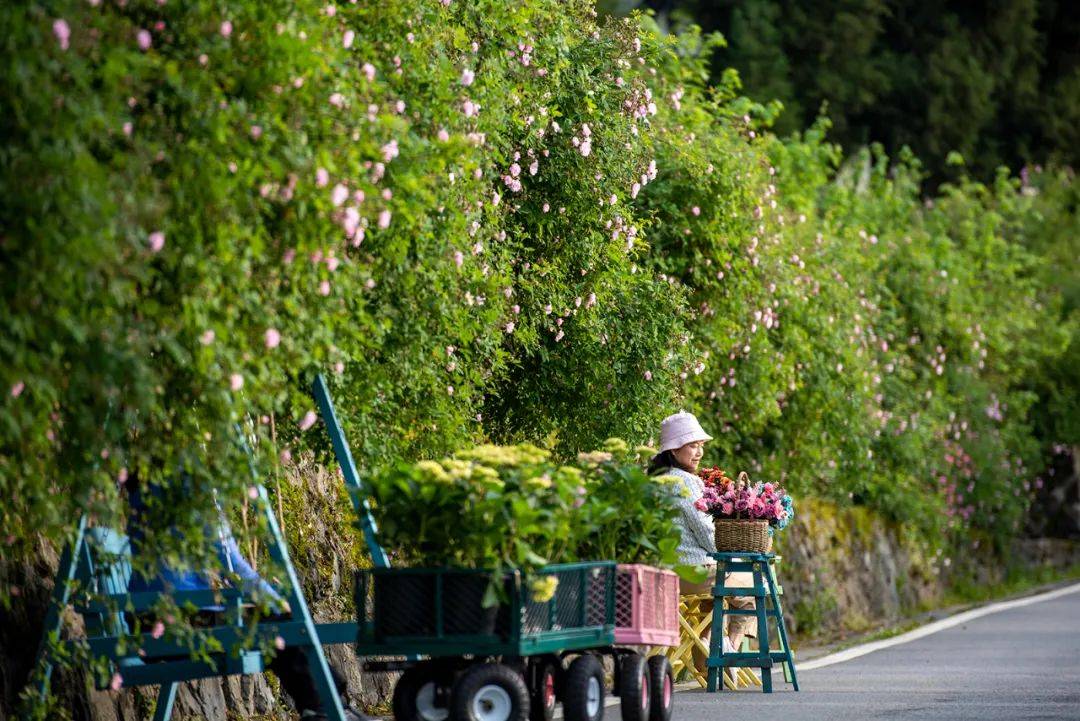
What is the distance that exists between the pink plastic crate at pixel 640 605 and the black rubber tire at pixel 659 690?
179 millimetres

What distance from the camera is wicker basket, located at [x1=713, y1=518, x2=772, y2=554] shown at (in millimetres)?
12859

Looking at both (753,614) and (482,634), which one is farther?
(753,614)

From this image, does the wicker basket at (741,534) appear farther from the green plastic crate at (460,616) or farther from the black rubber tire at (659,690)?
the green plastic crate at (460,616)

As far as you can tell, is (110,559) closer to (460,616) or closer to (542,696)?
(460,616)

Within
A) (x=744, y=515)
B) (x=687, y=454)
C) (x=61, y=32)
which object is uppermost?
(x=61, y=32)

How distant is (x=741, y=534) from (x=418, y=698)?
14.5ft

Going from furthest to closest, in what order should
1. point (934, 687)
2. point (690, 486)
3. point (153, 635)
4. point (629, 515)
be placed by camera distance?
point (934, 687) < point (690, 486) < point (629, 515) < point (153, 635)

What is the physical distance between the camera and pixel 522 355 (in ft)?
47.0

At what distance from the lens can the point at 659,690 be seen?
33.0 feet

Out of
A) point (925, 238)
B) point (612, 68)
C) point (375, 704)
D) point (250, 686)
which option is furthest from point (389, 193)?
point (925, 238)

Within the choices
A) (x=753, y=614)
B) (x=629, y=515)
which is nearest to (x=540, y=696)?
(x=629, y=515)

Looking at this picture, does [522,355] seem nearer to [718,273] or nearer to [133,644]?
[718,273]

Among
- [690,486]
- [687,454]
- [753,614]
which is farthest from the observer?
[753,614]

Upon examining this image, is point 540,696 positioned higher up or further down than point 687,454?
further down
